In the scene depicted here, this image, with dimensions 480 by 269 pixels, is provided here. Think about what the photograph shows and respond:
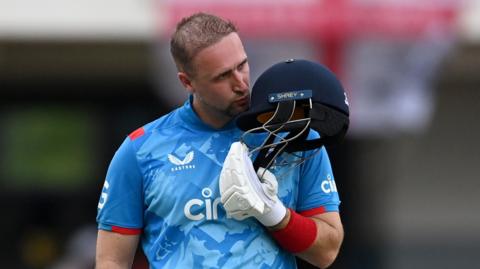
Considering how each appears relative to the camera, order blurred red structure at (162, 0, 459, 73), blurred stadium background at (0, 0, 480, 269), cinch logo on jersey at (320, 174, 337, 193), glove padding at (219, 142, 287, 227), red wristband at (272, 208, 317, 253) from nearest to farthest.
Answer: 1. glove padding at (219, 142, 287, 227)
2. red wristband at (272, 208, 317, 253)
3. cinch logo on jersey at (320, 174, 337, 193)
4. blurred red structure at (162, 0, 459, 73)
5. blurred stadium background at (0, 0, 480, 269)

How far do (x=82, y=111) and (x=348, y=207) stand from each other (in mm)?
3257

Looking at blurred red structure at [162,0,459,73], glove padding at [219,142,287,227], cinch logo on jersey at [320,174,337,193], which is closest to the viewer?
glove padding at [219,142,287,227]

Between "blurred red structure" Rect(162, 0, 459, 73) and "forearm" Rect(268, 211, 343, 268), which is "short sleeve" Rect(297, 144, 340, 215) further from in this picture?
"blurred red structure" Rect(162, 0, 459, 73)

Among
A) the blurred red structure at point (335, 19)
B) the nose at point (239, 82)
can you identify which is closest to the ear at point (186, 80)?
the nose at point (239, 82)

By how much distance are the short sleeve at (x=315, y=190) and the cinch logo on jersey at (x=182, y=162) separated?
1.20 feet

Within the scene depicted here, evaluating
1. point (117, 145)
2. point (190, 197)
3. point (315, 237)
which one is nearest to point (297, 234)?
point (315, 237)

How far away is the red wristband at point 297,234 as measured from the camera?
12.7ft

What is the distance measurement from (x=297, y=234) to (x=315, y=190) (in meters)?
0.24

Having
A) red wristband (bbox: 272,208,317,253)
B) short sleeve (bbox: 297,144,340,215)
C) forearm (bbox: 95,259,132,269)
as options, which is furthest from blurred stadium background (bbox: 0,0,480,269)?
red wristband (bbox: 272,208,317,253)

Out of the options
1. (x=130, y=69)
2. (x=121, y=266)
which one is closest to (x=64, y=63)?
(x=130, y=69)

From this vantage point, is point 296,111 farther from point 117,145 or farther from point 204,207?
point 117,145

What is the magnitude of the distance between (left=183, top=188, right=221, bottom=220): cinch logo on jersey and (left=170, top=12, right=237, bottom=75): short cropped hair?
1.32 feet

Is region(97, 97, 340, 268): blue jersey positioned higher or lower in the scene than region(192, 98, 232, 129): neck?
lower

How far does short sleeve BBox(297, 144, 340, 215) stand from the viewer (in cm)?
405
